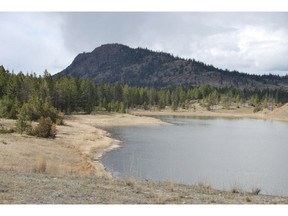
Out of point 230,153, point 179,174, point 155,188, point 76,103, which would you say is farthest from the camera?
point 76,103

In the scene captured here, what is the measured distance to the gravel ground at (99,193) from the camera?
1435 centimetres

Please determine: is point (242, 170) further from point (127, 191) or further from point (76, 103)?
point (76, 103)

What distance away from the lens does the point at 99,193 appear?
15898mm

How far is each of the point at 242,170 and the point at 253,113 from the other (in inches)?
5532

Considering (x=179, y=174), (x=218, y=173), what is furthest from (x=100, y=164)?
(x=218, y=173)

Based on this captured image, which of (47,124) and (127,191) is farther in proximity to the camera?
(47,124)

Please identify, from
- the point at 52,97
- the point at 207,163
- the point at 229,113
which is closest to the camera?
the point at 207,163

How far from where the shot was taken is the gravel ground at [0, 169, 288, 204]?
14352 millimetres

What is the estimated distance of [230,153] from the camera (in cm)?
4991

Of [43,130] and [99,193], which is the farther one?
[43,130]

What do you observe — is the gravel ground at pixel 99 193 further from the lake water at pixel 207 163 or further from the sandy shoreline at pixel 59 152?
the sandy shoreline at pixel 59 152

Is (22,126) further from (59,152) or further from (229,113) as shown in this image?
(229,113)

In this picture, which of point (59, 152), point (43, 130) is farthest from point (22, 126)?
point (59, 152)

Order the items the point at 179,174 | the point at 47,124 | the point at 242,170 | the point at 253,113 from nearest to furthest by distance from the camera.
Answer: the point at 179,174 < the point at 242,170 < the point at 47,124 < the point at 253,113
